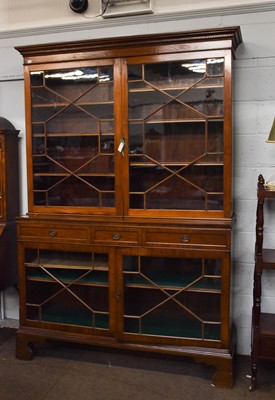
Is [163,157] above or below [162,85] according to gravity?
below

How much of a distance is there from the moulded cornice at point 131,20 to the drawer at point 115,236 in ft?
5.11

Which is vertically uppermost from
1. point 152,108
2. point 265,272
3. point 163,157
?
point 152,108

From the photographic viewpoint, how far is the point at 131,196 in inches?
109

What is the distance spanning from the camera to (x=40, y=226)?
2.88 metres

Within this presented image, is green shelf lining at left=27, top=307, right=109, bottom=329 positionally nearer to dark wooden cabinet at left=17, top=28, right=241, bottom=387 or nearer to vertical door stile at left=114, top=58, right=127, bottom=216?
dark wooden cabinet at left=17, top=28, right=241, bottom=387

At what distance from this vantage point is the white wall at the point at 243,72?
9.34 feet

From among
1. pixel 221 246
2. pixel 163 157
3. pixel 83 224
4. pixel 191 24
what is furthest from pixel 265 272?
pixel 191 24

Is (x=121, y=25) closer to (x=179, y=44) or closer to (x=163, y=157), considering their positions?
(x=179, y=44)

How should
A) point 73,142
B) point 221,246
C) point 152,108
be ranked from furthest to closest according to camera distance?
1. point 73,142
2. point 152,108
3. point 221,246

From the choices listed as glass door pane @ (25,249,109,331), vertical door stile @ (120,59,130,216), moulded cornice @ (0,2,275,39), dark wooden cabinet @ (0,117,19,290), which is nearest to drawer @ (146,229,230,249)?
vertical door stile @ (120,59,130,216)

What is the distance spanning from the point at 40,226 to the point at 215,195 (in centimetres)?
121

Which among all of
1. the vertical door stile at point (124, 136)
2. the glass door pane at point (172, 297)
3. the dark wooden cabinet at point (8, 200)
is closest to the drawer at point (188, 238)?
the glass door pane at point (172, 297)

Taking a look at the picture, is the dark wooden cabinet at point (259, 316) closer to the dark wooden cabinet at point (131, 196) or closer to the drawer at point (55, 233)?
the dark wooden cabinet at point (131, 196)

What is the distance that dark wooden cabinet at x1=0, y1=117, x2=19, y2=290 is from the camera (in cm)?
318
